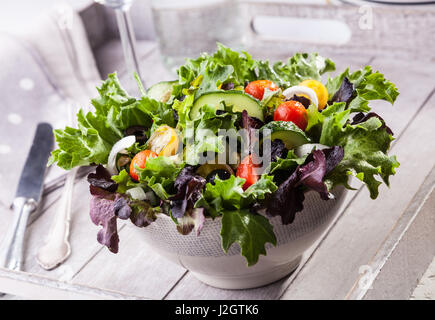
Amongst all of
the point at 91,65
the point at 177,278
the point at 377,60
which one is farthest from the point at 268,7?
the point at 177,278

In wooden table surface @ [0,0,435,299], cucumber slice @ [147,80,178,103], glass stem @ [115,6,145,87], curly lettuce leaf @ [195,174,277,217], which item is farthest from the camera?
glass stem @ [115,6,145,87]

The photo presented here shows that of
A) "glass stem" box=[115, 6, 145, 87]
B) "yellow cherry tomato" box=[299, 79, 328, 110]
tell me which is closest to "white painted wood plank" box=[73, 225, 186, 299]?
"yellow cherry tomato" box=[299, 79, 328, 110]

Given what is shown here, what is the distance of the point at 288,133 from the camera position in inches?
28.4

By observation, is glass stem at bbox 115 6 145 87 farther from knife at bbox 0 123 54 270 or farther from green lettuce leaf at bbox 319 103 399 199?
green lettuce leaf at bbox 319 103 399 199

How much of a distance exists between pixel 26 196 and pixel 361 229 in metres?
0.63

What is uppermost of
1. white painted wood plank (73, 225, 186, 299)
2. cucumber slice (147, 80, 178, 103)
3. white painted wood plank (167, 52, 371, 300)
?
cucumber slice (147, 80, 178, 103)

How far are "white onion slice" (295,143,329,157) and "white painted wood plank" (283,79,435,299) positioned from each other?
200 millimetres

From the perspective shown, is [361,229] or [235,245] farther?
[361,229]

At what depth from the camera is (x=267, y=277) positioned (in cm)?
78

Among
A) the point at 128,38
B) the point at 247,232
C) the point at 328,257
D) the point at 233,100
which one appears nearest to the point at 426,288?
the point at 328,257

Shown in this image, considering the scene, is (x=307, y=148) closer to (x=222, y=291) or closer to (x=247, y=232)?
(x=247, y=232)

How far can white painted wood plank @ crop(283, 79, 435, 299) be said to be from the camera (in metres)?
0.78

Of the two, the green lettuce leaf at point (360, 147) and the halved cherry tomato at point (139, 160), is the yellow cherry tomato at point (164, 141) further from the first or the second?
the green lettuce leaf at point (360, 147)

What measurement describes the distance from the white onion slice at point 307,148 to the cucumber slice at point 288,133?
0.02 metres
